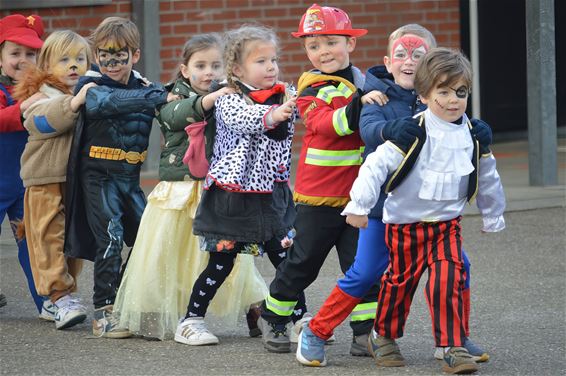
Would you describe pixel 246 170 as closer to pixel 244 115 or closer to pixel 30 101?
pixel 244 115

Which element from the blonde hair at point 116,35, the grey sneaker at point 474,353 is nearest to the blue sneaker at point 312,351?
the grey sneaker at point 474,353

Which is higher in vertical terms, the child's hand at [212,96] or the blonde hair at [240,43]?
the blonde hair at [240,43]

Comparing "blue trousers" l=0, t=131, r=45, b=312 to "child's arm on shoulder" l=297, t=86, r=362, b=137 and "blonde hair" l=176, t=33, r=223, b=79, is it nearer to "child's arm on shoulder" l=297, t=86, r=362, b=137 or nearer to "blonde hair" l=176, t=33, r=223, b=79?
"blonde hair" l=176, t=33, r=223, b=79

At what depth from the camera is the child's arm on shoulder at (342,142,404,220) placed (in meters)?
5.11

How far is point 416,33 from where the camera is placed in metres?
5.59

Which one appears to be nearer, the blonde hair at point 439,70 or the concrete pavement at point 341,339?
the blonde hair at point 439,70

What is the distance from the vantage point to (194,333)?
19.7ft

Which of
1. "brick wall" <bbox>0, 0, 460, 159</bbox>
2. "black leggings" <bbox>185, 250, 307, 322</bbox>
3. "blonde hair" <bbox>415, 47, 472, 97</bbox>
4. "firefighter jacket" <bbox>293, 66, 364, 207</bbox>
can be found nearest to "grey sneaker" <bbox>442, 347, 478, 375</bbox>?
"firefighter jacket" <bbox>293, 66, 364, 207</bbox>

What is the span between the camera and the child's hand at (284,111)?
5.54m

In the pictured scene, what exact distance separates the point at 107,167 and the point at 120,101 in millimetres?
390

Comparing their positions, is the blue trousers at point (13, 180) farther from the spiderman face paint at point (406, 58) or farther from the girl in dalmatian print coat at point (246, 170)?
the spiderman face paint at point (406, 58)

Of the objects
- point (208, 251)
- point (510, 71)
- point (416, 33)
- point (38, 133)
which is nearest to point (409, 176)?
point (416, 33)

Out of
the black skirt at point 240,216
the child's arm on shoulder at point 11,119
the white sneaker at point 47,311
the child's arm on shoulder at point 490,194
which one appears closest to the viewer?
the child's arm on shoulder at point 490,194

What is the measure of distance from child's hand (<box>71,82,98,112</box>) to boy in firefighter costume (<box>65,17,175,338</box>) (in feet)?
0.13
